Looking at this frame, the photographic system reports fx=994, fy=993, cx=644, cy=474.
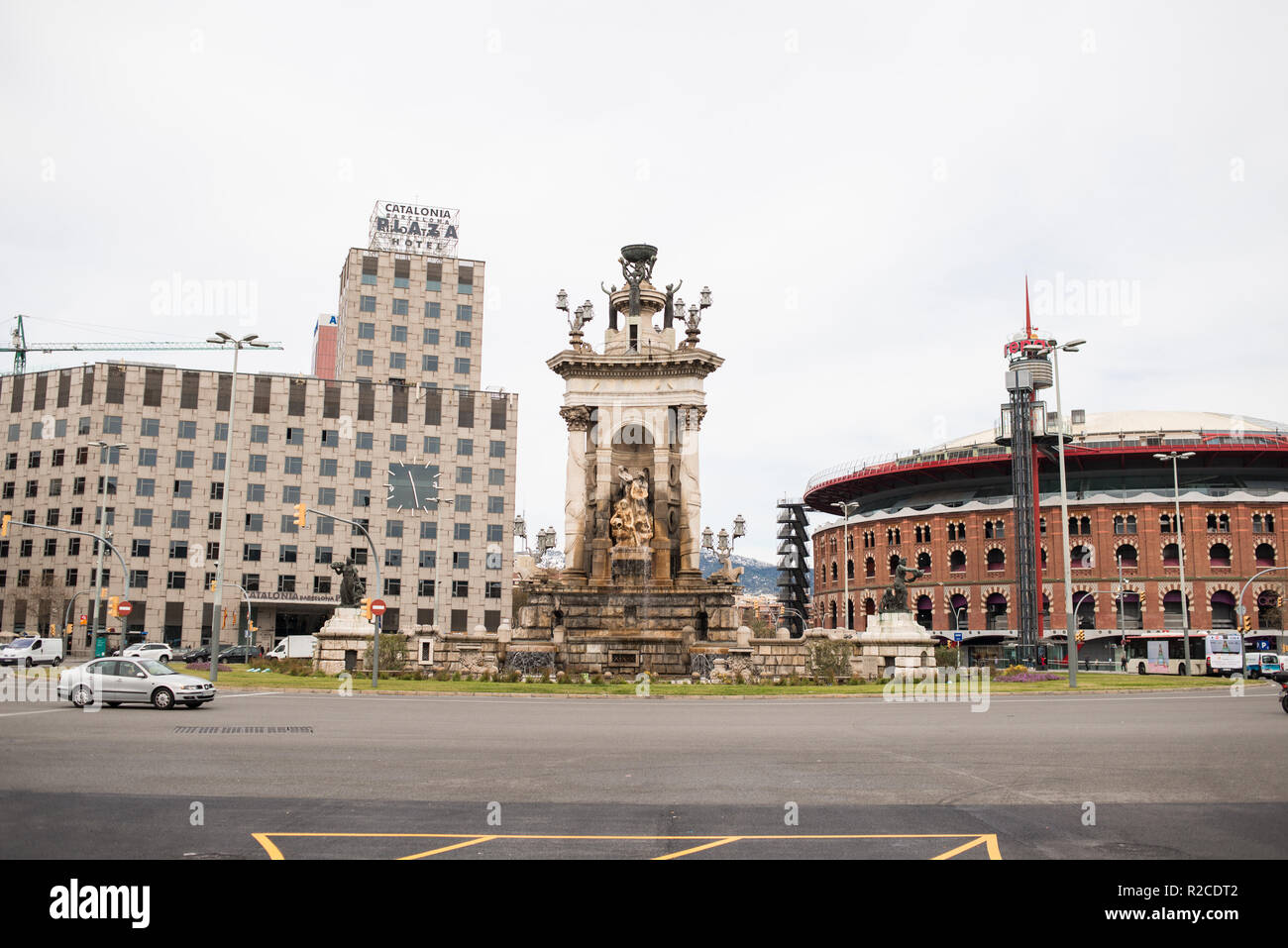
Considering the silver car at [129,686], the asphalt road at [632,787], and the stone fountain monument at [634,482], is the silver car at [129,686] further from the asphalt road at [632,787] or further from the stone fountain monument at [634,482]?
the stone fountain monument at [634,482]

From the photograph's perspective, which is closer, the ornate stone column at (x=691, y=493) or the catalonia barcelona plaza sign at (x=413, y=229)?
the ornate stone column at (x=691, y=493)

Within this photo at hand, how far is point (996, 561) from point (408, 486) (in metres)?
52.5

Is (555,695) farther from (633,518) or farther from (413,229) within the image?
(413,229)

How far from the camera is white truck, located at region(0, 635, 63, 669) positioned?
50.5m

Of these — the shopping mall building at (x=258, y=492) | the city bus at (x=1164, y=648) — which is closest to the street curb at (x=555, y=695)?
the city bus at (x=1164, y=648)

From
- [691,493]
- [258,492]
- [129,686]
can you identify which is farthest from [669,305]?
[258,492]

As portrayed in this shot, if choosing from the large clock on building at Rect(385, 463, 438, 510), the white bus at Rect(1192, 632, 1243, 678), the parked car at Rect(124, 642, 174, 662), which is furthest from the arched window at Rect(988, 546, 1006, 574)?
the parked car at Rect(124, 642, 174, 662)

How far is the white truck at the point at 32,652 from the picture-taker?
5047 centimetres

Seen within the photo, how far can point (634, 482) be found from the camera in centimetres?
4219

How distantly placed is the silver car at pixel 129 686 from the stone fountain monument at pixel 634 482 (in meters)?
16.2

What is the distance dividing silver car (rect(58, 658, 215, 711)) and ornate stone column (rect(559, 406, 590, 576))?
20880 mm

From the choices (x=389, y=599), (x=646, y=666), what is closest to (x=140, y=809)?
(x=646, y=666)
